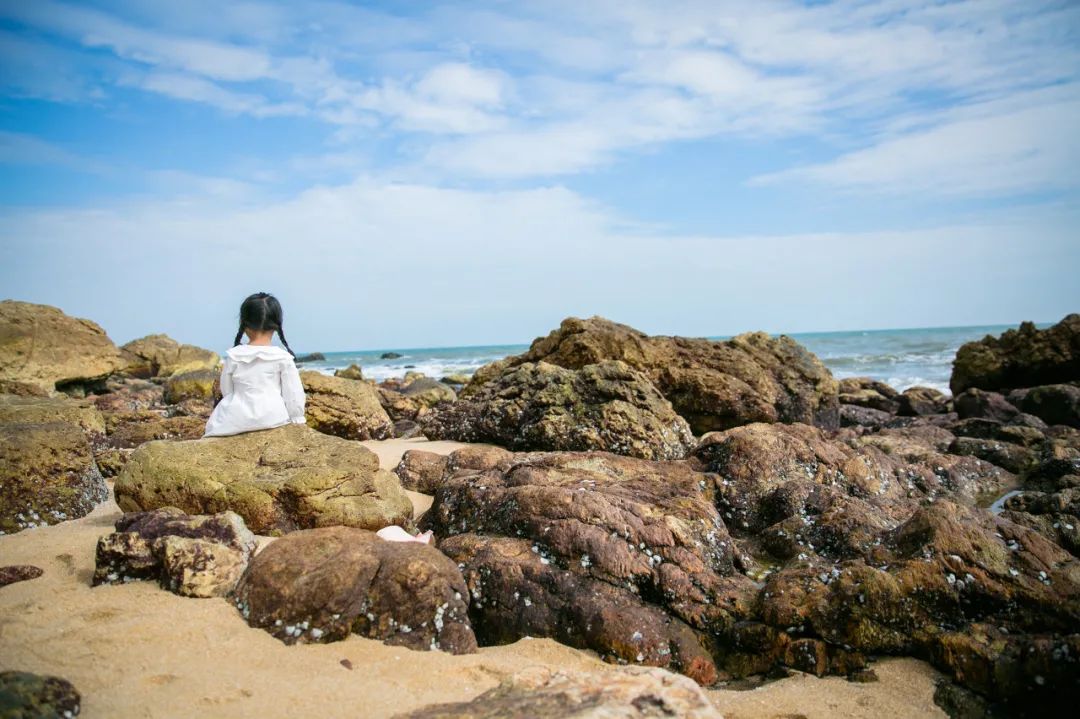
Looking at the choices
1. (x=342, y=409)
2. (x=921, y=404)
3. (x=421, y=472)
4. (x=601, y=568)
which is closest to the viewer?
(x=601, y=568)

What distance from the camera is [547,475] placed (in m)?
5.59

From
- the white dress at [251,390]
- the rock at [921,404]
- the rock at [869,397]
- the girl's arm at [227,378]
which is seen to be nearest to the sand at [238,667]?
the white dress at [251,390]

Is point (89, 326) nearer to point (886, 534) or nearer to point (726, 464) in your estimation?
point (726, 464)

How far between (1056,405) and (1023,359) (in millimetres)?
6681

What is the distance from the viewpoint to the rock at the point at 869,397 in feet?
61.8

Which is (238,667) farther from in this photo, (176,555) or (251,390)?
(251,390)

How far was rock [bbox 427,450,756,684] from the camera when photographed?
4.02m

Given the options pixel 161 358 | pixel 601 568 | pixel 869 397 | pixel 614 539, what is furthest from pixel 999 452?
pixel 161 358

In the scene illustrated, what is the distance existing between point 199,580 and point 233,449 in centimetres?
196

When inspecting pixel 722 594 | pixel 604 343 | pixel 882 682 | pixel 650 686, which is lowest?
pixel 882 682

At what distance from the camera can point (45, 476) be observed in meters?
5.61

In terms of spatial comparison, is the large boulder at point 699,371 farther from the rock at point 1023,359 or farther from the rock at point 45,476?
the rock at point 1023,359

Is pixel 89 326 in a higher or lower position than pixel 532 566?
higher

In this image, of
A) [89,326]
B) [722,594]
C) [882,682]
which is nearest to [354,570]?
[722,594]
